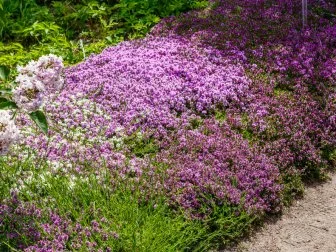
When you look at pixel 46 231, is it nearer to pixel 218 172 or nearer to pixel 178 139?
pixel 218 172

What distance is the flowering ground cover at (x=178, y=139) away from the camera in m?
4.91

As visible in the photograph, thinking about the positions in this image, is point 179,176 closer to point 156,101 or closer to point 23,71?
point 156,101

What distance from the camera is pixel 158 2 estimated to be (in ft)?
31.1

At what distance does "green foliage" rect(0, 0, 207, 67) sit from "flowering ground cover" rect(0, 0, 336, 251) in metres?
0.63

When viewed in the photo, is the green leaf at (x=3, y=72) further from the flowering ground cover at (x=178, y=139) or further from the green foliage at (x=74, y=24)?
the green foliage at (x=74, y=24)

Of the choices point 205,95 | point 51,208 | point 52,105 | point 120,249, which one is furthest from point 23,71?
point 205,95

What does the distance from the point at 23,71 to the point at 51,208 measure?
127 centimetres

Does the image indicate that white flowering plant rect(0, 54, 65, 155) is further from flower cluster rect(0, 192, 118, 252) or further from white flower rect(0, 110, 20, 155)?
flower cluster rect(0, 192, 118, 252)

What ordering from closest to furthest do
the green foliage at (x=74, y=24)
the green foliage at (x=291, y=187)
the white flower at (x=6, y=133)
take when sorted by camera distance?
the white flower at (x=6, y=133)
the green foliage at (x=291, y=187)
the green foliage at (x=74, y=24)

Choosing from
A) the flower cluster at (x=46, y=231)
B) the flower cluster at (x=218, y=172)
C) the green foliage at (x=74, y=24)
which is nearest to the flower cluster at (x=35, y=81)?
the flower cluster at (x=46, y=231)

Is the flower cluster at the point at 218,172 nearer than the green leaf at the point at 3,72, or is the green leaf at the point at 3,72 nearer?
the green leaf at the point at 3,72

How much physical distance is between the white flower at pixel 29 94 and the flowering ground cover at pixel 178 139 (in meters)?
0.02

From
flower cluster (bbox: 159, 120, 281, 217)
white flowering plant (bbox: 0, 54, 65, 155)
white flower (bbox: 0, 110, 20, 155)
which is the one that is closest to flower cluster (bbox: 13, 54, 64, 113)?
white flowering plant (bbox: 0, 54, 65, 155)

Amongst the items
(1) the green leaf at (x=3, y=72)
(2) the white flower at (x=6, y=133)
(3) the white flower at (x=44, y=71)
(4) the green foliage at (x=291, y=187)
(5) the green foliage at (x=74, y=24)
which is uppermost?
(3) the white flower at (x=44, y=71)
